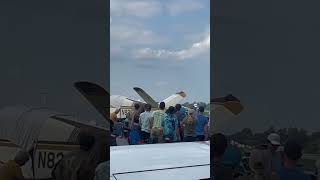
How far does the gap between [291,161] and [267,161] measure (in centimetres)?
13

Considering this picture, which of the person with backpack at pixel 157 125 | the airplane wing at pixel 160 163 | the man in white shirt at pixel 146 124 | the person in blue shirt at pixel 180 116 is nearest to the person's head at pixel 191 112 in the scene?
the person in blue shirt at pixel 180 116

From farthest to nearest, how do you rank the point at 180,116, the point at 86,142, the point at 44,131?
the point at 180,116, the point at 86,142, the point at 44,131

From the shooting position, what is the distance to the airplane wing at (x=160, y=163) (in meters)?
2.74

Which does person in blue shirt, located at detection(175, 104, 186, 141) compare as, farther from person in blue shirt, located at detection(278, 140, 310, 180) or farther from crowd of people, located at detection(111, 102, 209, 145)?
person in blue shirt, located at detection(278, 140, 310, 180)

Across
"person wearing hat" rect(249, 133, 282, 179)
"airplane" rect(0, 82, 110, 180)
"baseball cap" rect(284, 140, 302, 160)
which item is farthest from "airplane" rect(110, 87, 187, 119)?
"baseball cap" rect(284, 140, 302, 160)

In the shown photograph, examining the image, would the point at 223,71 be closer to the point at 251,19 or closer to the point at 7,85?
the point at 251,19

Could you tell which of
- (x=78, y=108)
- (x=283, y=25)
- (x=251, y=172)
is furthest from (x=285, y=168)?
(x=78, y=108)

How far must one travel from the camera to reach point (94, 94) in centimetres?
201

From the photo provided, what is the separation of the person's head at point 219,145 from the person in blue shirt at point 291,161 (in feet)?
1.07

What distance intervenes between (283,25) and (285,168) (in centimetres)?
78

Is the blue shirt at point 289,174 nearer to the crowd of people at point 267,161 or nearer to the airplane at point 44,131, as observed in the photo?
the crowd of people at point 267,161

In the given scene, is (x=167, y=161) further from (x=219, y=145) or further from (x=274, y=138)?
(x=274, y=138)

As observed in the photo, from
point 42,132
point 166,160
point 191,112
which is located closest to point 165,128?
point 191,112

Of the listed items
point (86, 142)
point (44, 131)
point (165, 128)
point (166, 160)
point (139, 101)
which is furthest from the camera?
point (139, 101)
